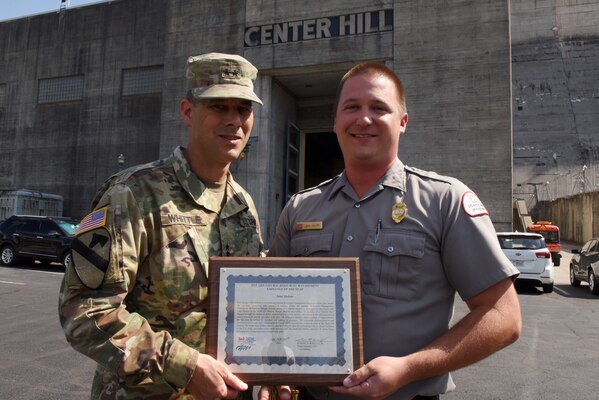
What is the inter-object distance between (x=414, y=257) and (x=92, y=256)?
1.24 meters

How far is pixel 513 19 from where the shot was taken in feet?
133

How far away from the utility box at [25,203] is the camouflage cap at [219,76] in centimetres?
2587

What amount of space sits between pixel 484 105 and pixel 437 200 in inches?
685

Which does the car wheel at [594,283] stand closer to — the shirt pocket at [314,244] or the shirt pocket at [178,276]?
the shirt pocket at [314,244]

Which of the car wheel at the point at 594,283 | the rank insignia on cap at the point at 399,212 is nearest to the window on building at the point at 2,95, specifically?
the car wheel at the point at 594,283

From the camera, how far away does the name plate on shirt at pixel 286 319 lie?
1.69 m

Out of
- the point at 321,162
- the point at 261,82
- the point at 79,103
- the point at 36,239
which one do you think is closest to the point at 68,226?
the point at 36,239

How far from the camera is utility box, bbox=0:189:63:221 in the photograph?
79.2 feet

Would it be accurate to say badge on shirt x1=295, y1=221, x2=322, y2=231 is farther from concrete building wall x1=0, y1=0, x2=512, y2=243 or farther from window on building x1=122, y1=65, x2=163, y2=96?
window on building x1=122, y1=65, x2=163, y2=96

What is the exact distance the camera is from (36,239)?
14.6m

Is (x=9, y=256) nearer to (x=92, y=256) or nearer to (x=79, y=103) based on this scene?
(x=79, y=103)

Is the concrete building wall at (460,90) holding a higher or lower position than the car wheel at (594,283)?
higher

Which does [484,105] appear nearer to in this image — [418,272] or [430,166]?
[430,166]

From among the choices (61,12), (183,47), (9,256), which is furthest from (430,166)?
(61,12)
